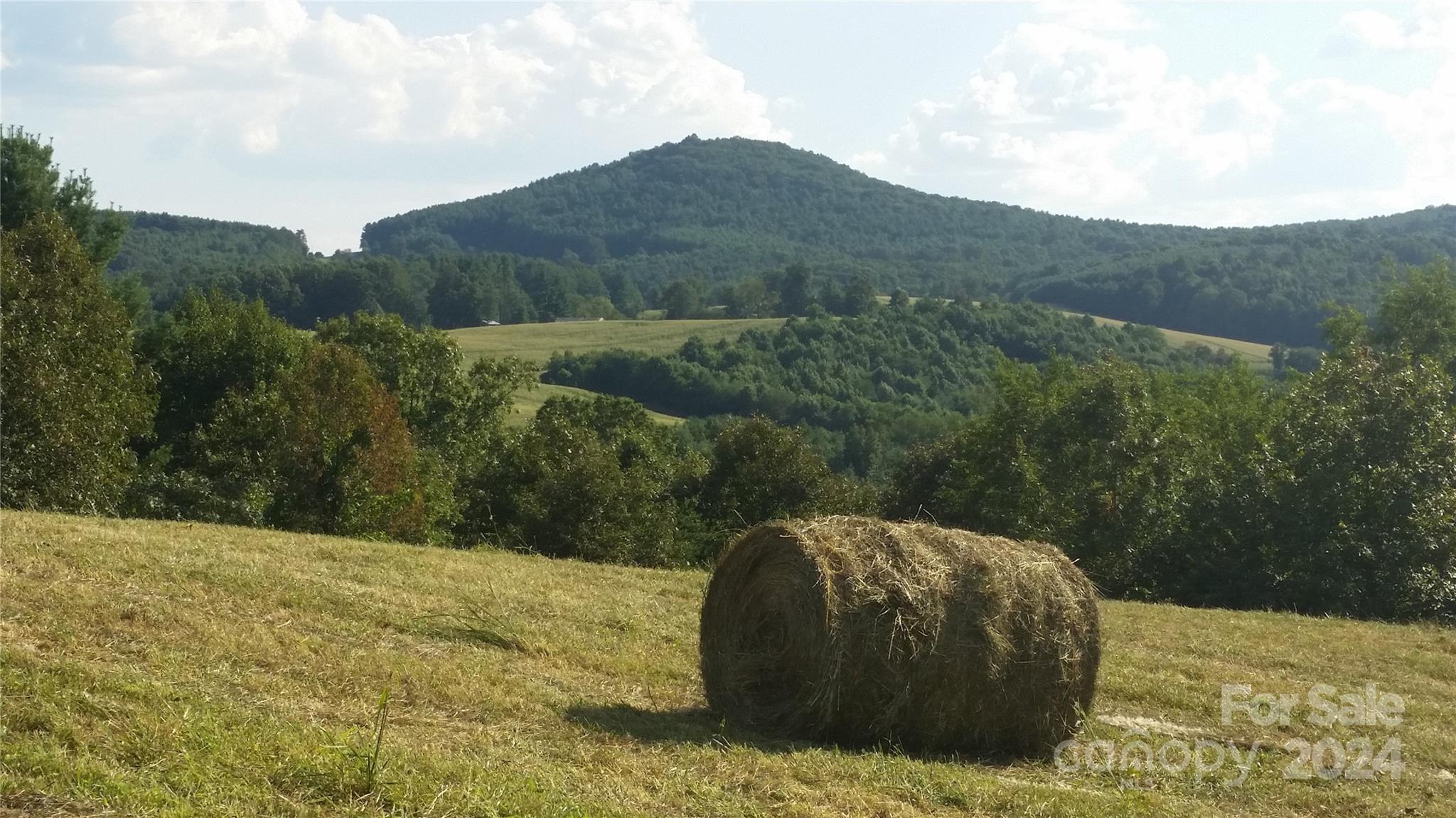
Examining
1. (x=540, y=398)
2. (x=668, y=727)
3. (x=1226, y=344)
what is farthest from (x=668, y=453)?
(x=1226, y=344)

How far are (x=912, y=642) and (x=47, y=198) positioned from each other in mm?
40255

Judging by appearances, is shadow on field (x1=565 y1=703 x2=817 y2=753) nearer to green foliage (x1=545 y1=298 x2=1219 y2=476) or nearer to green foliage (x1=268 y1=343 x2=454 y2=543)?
green foliage (x1=268 y1=343 x2=454 y2=543)

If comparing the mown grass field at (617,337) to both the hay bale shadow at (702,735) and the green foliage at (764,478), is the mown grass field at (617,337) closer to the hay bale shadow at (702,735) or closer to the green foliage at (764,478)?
the green foliage at (764,478)

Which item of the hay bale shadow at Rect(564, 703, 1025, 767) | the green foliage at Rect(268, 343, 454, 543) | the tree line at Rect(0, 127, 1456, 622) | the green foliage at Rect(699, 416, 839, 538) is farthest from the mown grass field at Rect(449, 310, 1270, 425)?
the hay bale shadow at Rect(564, 703, 1025, 767)

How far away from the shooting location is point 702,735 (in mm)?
8750

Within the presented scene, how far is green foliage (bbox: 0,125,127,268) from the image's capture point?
128ft

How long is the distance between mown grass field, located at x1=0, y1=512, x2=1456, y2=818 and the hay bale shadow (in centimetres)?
4

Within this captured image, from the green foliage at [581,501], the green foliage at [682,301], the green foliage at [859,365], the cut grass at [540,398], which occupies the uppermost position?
the green foliage at [682,301]

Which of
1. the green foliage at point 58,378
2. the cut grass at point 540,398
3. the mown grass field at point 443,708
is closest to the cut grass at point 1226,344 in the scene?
the cut grass at point 540,398

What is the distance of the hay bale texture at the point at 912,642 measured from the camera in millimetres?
8797

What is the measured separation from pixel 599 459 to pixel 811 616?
22.0 metres

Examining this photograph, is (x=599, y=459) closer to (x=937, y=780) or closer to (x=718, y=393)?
(x=937, y=780)

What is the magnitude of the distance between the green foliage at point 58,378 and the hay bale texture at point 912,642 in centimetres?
1697

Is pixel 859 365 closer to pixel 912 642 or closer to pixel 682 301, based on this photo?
pixel 682 301
